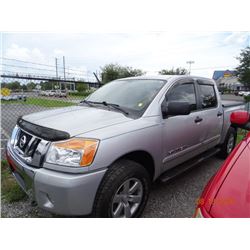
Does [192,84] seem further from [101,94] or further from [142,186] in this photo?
[142,186]

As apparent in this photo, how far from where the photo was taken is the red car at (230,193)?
3.77 ft

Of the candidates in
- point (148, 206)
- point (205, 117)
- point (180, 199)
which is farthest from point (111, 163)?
point (205, 117)

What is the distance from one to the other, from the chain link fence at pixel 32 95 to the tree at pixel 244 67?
21.9 metres

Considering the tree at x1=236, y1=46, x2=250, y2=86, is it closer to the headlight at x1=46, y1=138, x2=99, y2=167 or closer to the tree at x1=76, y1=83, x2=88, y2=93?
the tree at x1=76, y1=83, x2=88, y2=93

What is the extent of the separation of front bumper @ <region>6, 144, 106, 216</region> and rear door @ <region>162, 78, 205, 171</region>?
105 cm

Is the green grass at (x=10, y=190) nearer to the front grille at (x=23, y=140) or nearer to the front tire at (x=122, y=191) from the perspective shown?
the front grille at (x=23, y=140)

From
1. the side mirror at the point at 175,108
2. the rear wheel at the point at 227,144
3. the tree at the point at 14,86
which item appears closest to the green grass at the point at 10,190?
the tree at the point at 14,86

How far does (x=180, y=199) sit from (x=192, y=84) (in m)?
1.77

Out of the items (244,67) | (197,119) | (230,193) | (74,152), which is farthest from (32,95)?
(244,67)

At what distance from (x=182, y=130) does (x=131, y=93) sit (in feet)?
2.84

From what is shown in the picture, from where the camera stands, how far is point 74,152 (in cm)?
166

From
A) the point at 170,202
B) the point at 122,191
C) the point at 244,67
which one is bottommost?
the point at 170,202

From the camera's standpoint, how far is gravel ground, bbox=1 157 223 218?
2.31 m

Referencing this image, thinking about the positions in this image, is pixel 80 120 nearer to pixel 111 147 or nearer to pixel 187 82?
pixel 111 147
